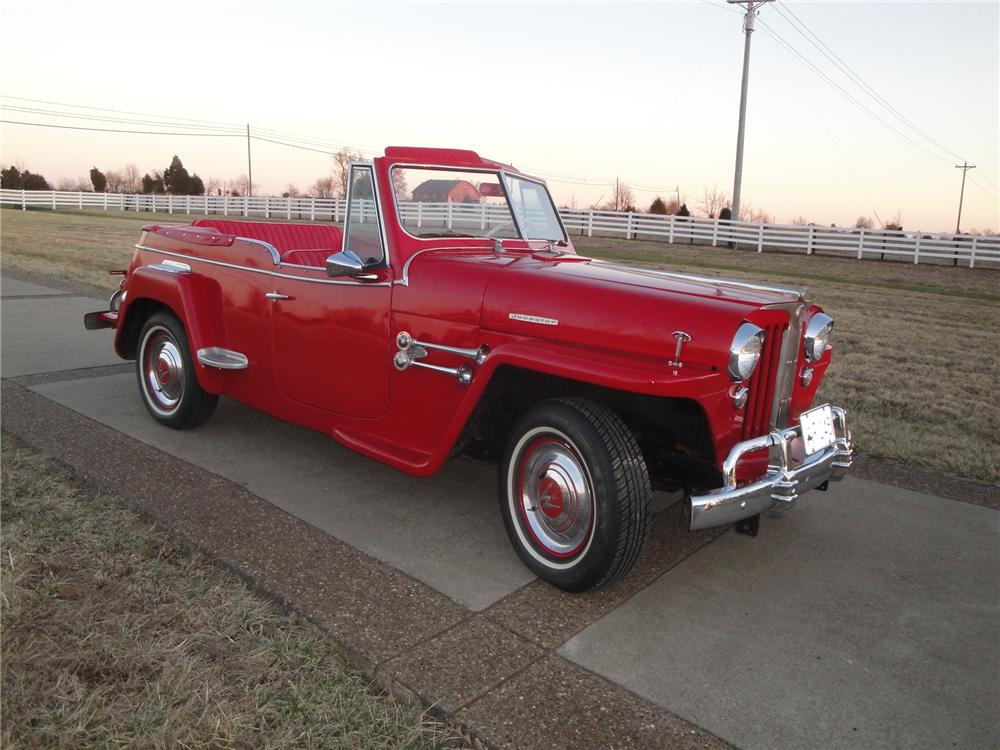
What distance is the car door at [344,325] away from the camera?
364 cm

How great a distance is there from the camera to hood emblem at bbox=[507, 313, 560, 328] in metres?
3.04

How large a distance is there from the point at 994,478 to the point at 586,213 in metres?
25.0

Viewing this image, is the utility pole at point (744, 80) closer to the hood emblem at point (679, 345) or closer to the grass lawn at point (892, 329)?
the grass lawn at point (892, 329)

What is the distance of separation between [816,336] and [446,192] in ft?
6.40

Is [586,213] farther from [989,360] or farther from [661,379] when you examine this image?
[661,379]

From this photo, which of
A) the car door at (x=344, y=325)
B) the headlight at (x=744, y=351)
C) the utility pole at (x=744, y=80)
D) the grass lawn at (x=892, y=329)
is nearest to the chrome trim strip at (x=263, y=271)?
the car door at (x=344, y=325)

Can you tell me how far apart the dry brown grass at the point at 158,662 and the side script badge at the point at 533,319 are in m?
1.41

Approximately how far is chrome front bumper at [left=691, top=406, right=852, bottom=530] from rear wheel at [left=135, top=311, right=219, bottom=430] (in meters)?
3.23

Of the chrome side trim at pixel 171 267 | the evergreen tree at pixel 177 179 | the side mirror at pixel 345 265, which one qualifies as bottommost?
the chrome side trim at pixel 171 267

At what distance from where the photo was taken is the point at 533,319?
3086mm

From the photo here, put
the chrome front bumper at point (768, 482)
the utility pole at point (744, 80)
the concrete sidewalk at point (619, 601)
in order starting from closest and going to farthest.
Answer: the concrete sidewalk at point (619, 601) → the chrome front bumper at point (768, 482) → the utility pole at point (744, 80)

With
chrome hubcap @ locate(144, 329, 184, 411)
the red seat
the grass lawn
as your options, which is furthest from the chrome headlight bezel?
chrome hubcap @ locate(144, 329, 184, 411)

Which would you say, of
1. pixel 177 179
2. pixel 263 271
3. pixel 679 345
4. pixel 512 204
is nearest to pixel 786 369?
pixel 679 345

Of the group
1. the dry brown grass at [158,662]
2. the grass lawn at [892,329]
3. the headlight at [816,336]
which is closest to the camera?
the dry brown grass at [158,662]
